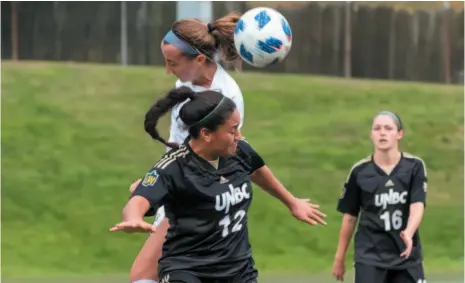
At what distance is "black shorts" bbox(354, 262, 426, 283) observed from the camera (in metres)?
6.40

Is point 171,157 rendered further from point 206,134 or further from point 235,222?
point 235,222

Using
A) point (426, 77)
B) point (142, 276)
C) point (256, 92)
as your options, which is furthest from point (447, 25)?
point (142, 276)

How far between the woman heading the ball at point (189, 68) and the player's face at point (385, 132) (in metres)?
1.59

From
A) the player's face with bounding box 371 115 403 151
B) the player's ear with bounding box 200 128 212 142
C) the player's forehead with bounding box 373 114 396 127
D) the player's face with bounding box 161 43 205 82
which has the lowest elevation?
the player's ear with bounding box 200 128 212 142

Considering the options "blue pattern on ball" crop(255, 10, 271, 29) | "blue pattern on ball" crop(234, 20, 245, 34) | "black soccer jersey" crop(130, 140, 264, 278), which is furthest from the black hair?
"blue pattern on ball" crop(255, 10, 271, 29)

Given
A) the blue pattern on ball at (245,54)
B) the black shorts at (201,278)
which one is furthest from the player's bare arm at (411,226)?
the black shorts at (201,278)

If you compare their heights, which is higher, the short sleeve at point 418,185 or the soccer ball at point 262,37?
the soccer ball at point 262,37

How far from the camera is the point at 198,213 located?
177 inches

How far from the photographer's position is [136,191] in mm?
4406

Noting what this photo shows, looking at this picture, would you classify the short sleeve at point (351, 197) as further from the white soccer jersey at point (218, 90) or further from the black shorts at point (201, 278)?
the black shorts at point (201, 278)

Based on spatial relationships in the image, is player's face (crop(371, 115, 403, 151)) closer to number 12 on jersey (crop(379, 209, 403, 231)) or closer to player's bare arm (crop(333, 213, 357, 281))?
number 12 on jersey (crop(379, 209, 403, 231))

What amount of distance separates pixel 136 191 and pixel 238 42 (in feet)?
4.48

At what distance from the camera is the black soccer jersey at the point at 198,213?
14.6 ft

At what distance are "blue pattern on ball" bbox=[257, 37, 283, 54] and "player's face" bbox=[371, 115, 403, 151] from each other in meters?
1.41
